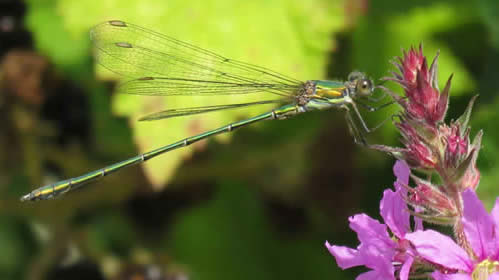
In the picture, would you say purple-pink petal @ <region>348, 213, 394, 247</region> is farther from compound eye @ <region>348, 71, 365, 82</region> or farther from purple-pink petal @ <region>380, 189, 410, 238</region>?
Answer: compound eye @ <region>348, 71, 365, 82</region>

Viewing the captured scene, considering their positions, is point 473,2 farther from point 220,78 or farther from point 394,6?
point 220,78

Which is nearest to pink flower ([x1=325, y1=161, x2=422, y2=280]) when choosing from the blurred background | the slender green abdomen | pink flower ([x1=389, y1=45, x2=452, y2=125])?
pink flower ([x1=389, y1=45, x2=452, y2=125])

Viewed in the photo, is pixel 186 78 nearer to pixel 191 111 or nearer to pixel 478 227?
pixel 191 111

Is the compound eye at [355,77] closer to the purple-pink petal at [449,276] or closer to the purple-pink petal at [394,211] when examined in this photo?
the purple-pink petal at [394,211]

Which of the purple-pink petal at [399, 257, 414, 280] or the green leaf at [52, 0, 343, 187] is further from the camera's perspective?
the green leaf at [52, 0, 343, 187]

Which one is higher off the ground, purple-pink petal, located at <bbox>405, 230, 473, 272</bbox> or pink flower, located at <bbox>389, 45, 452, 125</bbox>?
pink flower, located at <bbox>389, 45, 452, 125</bbox>

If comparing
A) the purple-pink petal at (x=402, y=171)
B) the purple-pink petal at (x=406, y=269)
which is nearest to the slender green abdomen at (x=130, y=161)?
the purple-pink petal at (x=402, y=171)

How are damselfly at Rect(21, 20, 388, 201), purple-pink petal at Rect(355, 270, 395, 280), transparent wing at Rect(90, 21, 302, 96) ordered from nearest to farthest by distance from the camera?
purple-pink petal at Rect(355, 270, 395, 280) → damselfly at Rect(21, 20, 388, 201) → transparent wing at Rect(90, 21, 302, 96)
